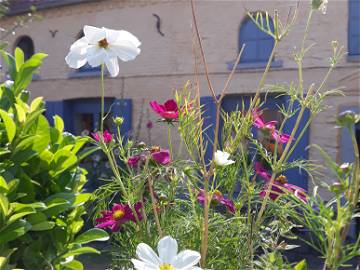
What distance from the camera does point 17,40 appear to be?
1080 centimetres

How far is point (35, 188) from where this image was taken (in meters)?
1.85

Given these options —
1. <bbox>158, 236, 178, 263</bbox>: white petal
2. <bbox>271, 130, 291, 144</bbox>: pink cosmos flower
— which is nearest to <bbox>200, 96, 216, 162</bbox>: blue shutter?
<bbox>271, 130, 291, 144</bbox>: pink cosmos flower

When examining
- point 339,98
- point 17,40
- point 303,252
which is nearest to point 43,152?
point 303,252

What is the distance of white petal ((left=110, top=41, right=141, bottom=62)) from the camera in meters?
1.45

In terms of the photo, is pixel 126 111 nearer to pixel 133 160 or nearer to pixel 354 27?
pixel 354 27

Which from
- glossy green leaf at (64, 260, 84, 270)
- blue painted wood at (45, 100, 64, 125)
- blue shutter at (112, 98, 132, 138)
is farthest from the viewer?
blue painted wood at (45, 100, 64, 125)

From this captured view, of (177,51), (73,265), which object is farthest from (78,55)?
(177,51)

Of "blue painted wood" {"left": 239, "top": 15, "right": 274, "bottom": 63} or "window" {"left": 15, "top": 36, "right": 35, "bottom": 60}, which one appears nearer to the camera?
"blue painted wood" {"left": 239, "top": 15, "right": 274, "bottom": 63}

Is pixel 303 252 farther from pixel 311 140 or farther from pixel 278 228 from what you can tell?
pixel 278 228

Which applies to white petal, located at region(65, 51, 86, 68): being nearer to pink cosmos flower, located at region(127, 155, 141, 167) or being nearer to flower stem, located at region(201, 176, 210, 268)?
pink cosmos flower, located at region(127, 155, 141, 167)

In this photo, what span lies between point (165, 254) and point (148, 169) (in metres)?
0.38

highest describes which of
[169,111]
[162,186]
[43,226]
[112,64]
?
[112,64]

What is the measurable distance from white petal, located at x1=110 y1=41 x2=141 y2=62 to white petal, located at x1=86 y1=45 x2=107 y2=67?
0.10 feet

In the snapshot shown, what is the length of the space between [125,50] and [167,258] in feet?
1.79
